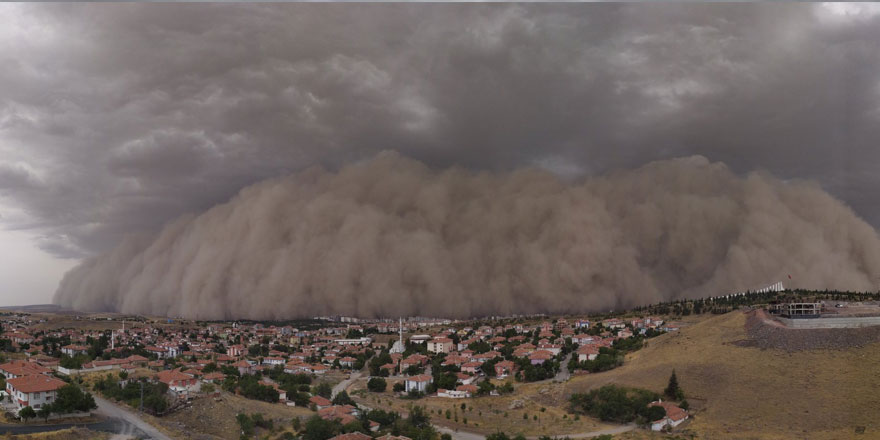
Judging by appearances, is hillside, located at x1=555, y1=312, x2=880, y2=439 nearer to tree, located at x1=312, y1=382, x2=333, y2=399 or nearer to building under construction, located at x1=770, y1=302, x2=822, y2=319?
building under construction, located at x1=770, y1=302, x2=822, y2=319

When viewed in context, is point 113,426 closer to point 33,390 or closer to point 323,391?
point 33,390

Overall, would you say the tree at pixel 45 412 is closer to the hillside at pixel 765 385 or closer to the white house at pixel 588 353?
A: the hillside at pixel 765 385

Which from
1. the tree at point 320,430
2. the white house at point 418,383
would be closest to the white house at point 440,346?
the white house at point 418,383

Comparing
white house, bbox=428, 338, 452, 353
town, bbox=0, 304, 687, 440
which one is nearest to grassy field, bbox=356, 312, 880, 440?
town, bbox=0, 304, 687, 440

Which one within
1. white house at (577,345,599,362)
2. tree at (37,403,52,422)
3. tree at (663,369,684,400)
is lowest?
tree at (663,369,684,400)

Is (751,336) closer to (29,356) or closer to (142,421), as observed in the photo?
(142,421)

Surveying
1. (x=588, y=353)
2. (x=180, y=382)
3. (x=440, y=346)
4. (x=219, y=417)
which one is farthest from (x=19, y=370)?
(x=588, y=353)
